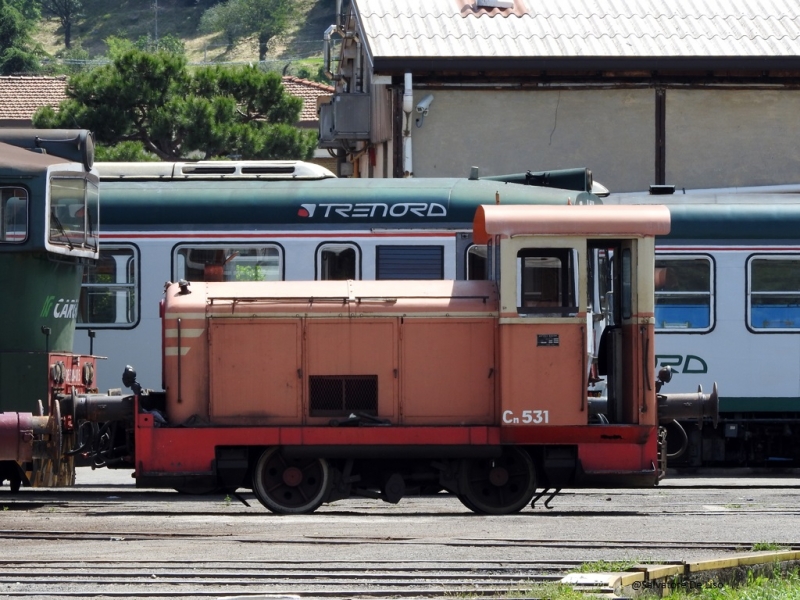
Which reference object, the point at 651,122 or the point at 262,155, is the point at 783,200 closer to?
the point at 651,122

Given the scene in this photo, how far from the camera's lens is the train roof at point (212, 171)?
15430mm

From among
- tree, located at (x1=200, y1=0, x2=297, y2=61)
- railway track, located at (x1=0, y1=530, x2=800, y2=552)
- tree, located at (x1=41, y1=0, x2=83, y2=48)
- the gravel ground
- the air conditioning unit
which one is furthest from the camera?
tree, located at (x1=41, y1=0, x2=83, y2=48)

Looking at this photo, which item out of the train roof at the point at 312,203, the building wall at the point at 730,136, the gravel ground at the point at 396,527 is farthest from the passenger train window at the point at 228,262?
the building wall at the point at 730,136

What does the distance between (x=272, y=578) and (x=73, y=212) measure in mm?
6316

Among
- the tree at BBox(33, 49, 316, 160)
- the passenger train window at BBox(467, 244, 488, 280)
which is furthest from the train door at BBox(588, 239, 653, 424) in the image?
the tree at BBox(33, 49, 316, 160)

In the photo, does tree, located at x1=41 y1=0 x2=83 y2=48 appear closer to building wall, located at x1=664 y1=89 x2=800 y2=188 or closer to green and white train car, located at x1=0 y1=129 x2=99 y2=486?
building wall, located at x1=664 y1=89 x2=800 y2=188

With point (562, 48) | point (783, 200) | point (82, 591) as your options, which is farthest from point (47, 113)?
point (82, 591)

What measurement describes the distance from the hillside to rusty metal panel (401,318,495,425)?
388ft

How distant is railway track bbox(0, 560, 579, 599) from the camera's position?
24.6 feet

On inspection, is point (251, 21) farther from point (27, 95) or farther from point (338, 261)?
point (338, 261)

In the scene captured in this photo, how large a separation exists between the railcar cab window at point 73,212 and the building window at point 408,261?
306 cm

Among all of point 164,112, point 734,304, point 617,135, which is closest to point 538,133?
point 617,135

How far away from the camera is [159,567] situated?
27.3 feet

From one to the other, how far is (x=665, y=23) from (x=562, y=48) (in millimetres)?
2452
